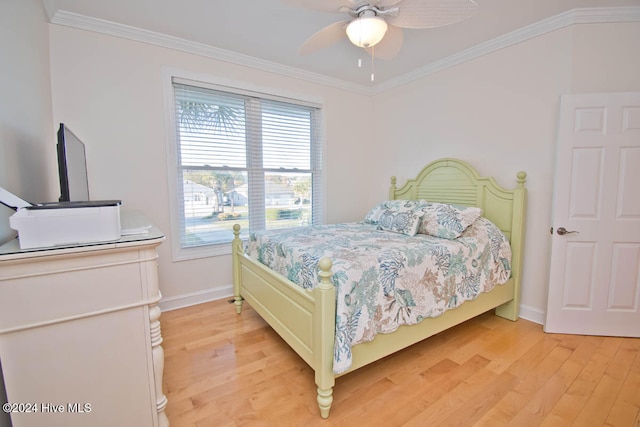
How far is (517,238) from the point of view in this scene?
2.59m

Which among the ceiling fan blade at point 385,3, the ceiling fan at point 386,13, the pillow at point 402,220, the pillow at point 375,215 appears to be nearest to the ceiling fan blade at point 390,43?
the ceiling fan at point 386,13

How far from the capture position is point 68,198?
125 cm

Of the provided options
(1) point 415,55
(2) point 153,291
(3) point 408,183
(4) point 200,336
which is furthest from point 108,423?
(1) point 415,55

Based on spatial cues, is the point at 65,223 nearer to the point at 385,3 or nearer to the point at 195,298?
the point at 385,3

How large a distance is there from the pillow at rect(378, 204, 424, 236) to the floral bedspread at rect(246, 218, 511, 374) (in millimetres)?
93

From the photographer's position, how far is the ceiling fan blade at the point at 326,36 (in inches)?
75.6

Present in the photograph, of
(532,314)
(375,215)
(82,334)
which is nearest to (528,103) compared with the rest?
(375,215)

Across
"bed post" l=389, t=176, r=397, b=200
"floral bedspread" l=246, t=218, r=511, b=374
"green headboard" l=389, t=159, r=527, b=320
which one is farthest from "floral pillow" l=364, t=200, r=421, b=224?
"bed post" l=389, t=176, r=397, b=200

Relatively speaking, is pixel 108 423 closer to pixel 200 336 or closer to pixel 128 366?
pixel 128 366

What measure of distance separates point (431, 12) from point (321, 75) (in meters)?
2.06

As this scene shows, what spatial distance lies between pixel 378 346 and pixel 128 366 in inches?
50.6

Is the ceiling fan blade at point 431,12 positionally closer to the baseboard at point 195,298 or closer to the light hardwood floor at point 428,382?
the light hardwood floor at point 428,382

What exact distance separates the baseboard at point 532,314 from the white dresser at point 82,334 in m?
3.00

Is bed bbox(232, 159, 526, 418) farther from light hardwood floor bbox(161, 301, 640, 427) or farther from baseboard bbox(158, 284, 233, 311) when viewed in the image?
baseboard bbox(158, 284, 233, 311)
